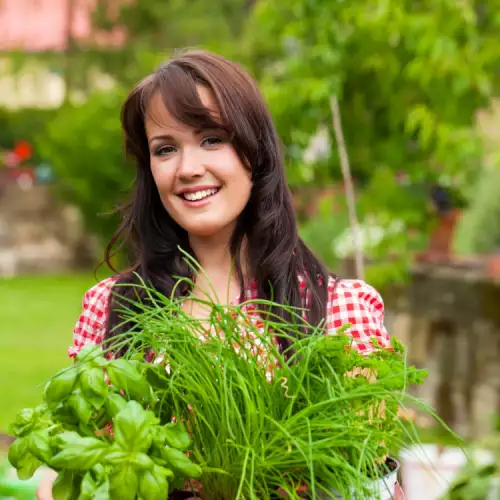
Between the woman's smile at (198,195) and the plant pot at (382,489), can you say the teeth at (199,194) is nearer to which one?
the woman's smile at (198,195)

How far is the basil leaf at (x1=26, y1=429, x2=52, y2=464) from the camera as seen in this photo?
3.46 feet

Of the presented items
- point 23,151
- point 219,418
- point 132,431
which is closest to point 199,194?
point 219,418

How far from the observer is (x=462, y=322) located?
576 cm

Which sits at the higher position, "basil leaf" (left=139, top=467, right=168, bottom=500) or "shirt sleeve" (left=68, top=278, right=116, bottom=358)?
"shirt sleeve" (left=68, top=278, right=116, bottom=358)

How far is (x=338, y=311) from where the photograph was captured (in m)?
1.75

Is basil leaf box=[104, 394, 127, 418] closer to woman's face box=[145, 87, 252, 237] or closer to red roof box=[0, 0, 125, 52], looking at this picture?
woman's face box=[145, 87, 252, 237]

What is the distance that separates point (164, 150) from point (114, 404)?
25.9 inches

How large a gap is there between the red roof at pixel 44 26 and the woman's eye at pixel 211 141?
61.5ft

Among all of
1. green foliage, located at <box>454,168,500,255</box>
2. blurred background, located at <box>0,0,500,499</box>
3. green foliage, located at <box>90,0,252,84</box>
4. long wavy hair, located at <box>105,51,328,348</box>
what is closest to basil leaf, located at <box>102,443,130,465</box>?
blurred background, located at <box>0,0,500,499</box>

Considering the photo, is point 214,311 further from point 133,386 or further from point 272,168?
point 272,168

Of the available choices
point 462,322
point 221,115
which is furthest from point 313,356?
point 462,322

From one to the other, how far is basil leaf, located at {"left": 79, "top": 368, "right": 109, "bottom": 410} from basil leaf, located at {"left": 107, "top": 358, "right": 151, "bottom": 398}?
2 cm

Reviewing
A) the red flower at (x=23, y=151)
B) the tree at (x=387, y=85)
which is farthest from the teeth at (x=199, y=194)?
the red flower at (x=23, y=151)

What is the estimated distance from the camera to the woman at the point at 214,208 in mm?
1615
